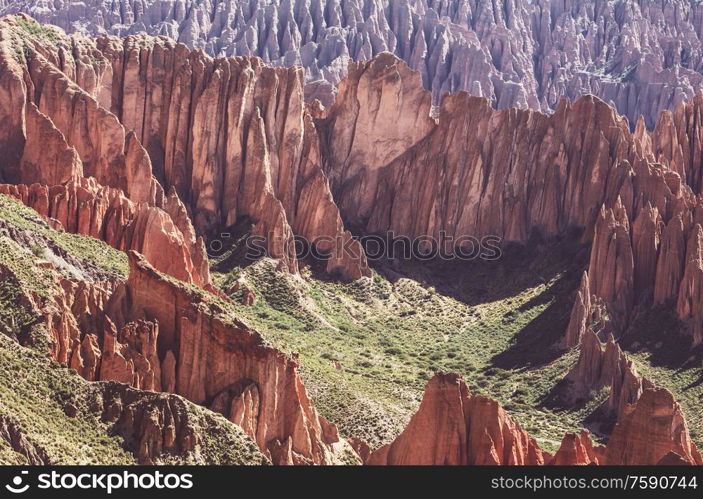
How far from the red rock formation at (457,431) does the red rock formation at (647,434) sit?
4.61 meters

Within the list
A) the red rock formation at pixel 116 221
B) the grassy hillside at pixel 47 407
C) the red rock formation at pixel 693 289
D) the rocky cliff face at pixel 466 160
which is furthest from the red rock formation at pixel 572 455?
the rocky cliff face at pixel 466 160

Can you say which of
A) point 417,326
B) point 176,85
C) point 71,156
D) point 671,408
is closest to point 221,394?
point 671,408

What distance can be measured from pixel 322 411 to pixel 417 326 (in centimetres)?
3979

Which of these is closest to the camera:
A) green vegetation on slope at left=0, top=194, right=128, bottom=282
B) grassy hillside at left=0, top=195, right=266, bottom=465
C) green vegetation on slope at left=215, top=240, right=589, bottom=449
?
grassy hillside at left=0, top=195, right=266, bottom=465

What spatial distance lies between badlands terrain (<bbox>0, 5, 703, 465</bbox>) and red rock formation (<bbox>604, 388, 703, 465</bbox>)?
0.11 meters

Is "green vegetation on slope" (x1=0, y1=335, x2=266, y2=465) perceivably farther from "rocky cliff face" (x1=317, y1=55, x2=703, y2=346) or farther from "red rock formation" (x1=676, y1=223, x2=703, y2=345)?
"rocky cliff face" (x1=317, y1=55, x2=703, y2=346)

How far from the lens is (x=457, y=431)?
8500 centimetres

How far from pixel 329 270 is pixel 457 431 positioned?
2511 inches

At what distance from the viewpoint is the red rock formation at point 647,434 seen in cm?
8381

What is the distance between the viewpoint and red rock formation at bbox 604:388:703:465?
83812 mm

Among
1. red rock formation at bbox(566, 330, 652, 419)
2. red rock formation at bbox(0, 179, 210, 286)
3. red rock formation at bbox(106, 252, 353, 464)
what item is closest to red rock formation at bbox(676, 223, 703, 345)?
red rock formation at bbox(566, 330, 652, 419)
